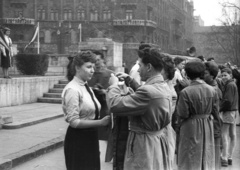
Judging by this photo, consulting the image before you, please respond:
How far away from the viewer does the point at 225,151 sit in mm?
7387

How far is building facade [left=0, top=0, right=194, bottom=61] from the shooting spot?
2525 inches

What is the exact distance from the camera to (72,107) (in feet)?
13.3

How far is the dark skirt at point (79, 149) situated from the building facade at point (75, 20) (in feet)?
196

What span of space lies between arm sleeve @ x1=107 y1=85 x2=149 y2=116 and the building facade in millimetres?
60038

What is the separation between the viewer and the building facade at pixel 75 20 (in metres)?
Answer: 64.1

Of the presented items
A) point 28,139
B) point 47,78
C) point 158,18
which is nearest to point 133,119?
point 28,139

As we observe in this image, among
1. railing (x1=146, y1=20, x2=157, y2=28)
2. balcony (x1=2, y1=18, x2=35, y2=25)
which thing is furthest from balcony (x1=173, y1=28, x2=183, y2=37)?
balcony (x1=2, y1=18, x2=35, y2=25)

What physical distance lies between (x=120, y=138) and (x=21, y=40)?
62773mm

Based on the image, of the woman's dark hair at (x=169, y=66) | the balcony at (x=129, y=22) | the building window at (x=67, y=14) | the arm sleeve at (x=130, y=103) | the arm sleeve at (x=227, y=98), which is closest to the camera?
the arm sleeve at (x=130, y=103)

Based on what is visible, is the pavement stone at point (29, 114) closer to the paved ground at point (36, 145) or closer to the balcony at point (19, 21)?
the paved ground at point (36, 145)

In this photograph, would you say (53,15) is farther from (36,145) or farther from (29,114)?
(36,145)

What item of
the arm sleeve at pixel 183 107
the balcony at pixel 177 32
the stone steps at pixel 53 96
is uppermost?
the balcony at pixel 177 32

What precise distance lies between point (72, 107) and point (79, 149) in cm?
50

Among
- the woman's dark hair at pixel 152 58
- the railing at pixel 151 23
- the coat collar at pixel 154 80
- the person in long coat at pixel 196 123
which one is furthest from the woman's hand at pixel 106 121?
the railing at pixel 151 23
